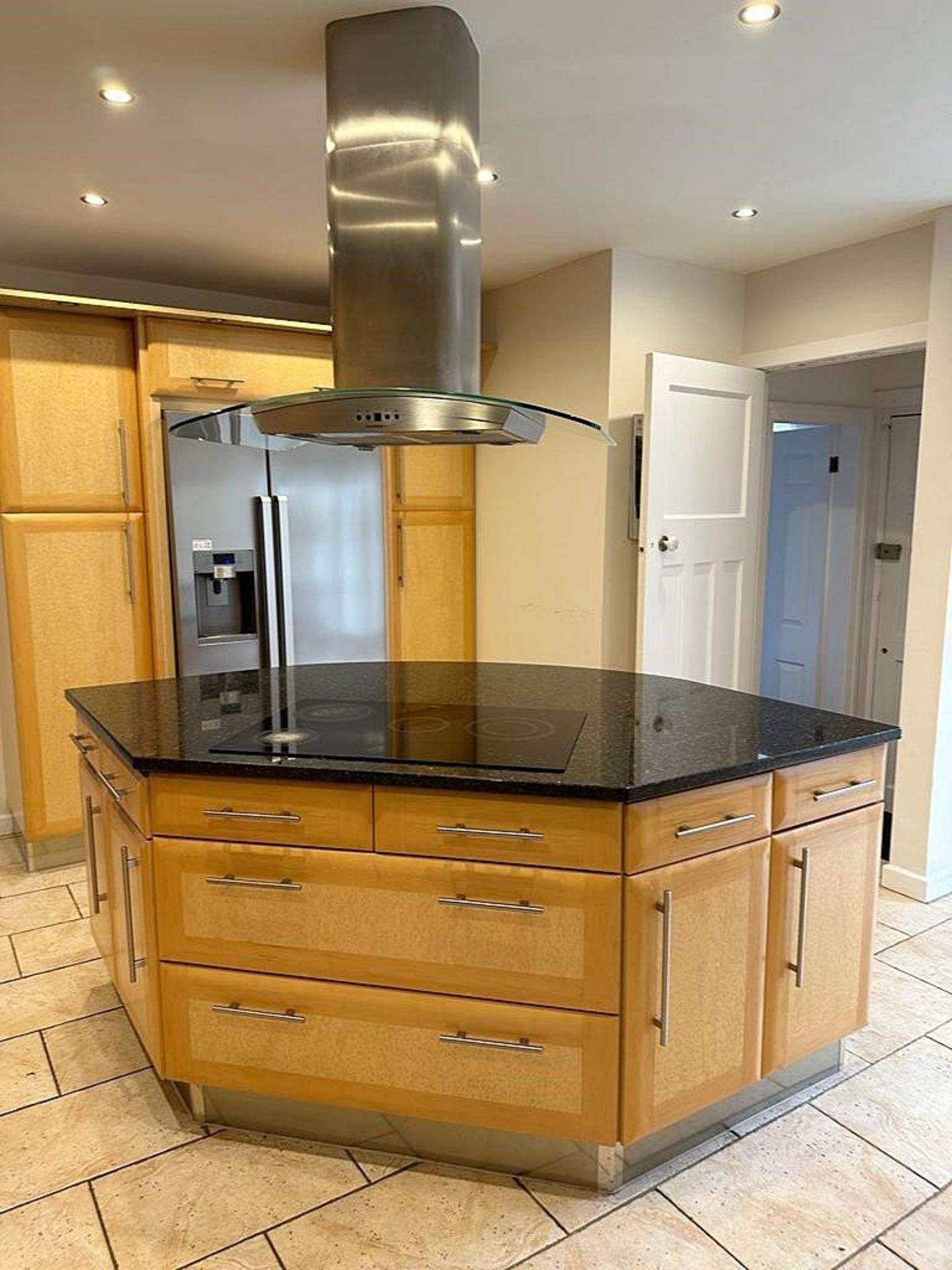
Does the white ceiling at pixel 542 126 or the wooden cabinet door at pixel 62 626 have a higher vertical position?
the white ceiling at pixel 542 126

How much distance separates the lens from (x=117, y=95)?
85.5 inches

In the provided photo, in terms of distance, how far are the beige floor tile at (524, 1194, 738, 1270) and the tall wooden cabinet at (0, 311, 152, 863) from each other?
2.58 meters

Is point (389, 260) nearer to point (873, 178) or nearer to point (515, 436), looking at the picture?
point (515, 436)

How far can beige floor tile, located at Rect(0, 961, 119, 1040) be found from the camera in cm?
248

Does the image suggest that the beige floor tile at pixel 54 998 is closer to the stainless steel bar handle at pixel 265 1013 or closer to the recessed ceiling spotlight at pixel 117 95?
the stainless steel bar handle at pixel 265 1013

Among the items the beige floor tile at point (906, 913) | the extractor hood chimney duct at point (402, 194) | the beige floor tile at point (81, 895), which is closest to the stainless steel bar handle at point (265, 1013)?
Answer: the extractor hood chimney duct at point (402, 194)

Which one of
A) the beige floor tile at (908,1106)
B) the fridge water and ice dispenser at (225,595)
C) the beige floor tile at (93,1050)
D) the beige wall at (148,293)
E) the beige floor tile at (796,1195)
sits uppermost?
the beige wall at (148,293)

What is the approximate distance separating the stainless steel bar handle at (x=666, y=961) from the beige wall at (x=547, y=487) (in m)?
2.07

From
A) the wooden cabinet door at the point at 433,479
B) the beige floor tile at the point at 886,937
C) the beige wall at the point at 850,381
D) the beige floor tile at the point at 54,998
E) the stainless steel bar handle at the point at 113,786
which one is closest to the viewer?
the stainless steel bar handle at the point at 113,786

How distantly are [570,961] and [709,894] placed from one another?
1.06 ft

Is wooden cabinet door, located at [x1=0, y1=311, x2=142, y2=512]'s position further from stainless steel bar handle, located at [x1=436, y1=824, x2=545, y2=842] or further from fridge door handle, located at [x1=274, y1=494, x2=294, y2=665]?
stainless steel bar handle, located at [x1=436, y1=824, x2=545, y2=842]

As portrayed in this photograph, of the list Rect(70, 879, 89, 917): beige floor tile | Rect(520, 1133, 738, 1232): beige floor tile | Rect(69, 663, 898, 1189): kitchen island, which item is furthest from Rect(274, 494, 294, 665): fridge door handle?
Rect(520, 1133, 738, 1232): beige floor tile

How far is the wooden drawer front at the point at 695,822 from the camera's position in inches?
66.1

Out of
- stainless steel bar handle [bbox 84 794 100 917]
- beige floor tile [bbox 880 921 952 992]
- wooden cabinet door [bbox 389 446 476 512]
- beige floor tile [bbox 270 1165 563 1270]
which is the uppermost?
wooden cabinet door [bbox 389 446 476 512]
